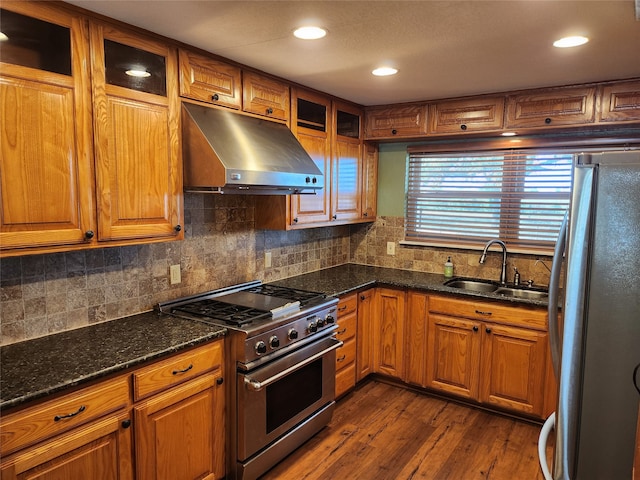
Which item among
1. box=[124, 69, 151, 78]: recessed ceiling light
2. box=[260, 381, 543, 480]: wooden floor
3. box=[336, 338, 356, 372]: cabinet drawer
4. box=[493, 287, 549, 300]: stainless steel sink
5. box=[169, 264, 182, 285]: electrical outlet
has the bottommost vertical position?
box=[260, 381, 543, 480]: wooden floor

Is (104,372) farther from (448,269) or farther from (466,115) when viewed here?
(466,115)

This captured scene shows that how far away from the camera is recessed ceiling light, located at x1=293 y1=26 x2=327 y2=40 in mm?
1997

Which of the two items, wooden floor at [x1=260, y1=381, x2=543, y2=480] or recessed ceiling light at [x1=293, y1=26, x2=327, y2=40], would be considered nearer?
recessed ceiling light at [x1=293, y1=26, x2=327, y2=40]

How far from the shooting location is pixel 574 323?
4.32 ft

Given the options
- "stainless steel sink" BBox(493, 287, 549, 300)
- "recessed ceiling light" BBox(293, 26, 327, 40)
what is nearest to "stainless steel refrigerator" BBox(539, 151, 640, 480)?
"recessed ceiling light" BBox(293, 26, 327, 40)

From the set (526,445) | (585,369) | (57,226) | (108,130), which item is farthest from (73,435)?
(526,445)

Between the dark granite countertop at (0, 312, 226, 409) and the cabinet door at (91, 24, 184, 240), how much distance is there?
0.46 meters

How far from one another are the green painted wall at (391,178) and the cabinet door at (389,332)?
850 mm

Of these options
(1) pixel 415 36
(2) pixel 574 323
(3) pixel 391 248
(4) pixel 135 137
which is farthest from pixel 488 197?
(4) pixel 135 137

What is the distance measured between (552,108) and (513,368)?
1.76 metres

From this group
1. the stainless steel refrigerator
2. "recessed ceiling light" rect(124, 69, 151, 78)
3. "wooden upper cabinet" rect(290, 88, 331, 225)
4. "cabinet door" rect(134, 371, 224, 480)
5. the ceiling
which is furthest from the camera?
"wooden upper cabinet" rect(290, 88, 331, 225)

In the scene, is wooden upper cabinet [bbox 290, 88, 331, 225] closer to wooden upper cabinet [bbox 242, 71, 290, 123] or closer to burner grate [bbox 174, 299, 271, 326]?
wooden upper cabinet [bbox 242, 71, 290, 123]

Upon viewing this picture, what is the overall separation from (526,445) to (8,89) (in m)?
3.27

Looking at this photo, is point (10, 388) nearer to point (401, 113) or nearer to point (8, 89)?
point (8, 89)
